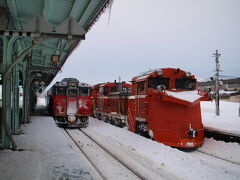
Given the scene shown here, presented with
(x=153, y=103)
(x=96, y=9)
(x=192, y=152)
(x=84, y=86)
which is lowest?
(x=192, y=152)

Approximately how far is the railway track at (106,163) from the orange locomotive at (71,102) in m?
5.32

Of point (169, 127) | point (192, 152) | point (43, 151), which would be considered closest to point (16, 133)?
point (43, 151)

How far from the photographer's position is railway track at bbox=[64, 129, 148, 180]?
656 centimetres

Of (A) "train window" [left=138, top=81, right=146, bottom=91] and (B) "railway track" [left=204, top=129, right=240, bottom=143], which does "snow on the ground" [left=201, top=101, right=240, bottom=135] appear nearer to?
(B) "railway track" [left=204, top=129, right=240, bottom=143]

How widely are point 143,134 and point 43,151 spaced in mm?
5417

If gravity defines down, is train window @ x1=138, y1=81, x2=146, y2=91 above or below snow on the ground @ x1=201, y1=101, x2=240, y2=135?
above

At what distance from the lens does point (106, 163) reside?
7789 mm

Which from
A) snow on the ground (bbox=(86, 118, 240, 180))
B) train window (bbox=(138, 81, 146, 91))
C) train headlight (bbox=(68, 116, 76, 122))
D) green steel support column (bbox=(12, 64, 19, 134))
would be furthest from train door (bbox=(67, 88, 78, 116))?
snow on the ground (bbox=(86, 118, 240, 180))

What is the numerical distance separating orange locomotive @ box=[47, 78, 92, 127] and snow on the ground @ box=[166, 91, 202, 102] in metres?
7.73

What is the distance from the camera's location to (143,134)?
11742 mm

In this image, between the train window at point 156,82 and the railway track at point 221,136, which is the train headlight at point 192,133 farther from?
the train window at point 156,82

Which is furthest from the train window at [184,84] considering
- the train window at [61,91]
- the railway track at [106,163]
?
the train window at [61,91]

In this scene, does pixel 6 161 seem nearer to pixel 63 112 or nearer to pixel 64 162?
pixel 64 162

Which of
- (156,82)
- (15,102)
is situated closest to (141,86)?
(156,82)
